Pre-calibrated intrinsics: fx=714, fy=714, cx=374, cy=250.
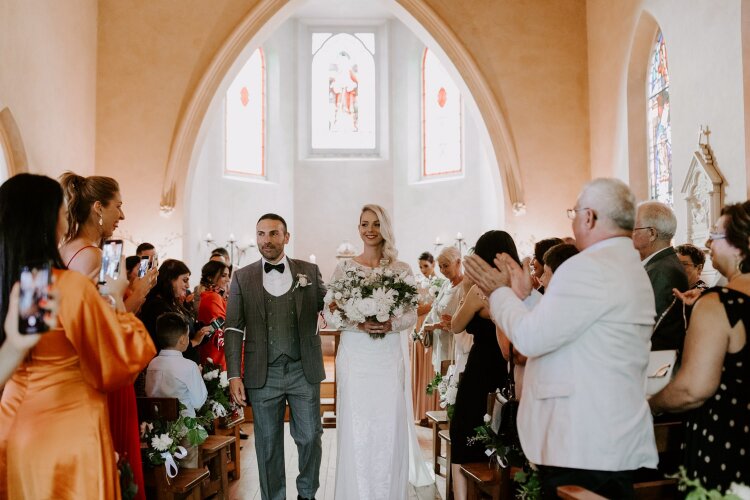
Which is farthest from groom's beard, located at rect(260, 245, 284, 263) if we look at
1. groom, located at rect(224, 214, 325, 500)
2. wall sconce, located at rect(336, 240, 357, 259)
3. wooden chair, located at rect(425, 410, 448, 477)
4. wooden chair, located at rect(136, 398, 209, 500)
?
wall sconce, located at rect(336, 240, 357, 259)

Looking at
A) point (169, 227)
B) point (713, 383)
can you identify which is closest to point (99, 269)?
point (713, 383)

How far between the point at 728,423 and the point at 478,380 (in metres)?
1.68

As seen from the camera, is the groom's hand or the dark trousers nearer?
the dark trousers

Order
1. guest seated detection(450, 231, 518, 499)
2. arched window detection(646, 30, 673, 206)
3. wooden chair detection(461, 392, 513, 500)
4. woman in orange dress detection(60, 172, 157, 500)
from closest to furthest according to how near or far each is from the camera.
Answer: woman in orange dress detection(60, 172, 157, 500) → wooden chair detection(461, 392, 513, 500) → guest seated detection(450, 231, 518, 499) → arched window detection(646, 30, 673, 206)

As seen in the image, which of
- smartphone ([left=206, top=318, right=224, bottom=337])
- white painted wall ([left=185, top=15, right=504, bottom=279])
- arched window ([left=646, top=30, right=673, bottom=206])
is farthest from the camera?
white painted wall ([left=185, top=15, right=504, bottom=279])

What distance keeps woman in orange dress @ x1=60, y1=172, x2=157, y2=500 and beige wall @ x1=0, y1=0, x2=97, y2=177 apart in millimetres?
4830

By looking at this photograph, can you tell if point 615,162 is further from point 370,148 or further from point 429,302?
point 370,148

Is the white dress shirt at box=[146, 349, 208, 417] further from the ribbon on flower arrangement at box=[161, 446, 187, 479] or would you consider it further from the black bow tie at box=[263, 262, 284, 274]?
the black bow tie at box=[263, 262, 284, 274]

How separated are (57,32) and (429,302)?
226 inches

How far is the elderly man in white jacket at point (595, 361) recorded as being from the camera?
7.60 ft

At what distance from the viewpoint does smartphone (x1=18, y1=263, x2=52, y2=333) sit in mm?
1918

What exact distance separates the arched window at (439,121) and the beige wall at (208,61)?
4668mm

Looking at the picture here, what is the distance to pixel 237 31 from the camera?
1041 centimetres

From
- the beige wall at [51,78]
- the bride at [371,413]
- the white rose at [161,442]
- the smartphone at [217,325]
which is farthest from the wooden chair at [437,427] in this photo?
the beige wall at [51,78]
